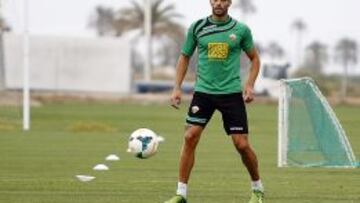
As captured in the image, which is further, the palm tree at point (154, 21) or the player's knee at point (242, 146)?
the palm tree at point (154, 21)

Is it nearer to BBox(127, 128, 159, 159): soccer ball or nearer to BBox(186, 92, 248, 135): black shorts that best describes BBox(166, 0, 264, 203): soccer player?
BBox(186, 92, 248, 135): black shorts

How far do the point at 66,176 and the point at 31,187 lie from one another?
2.05 m

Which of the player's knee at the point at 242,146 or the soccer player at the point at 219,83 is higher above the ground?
the soccer player at the point at 219,83

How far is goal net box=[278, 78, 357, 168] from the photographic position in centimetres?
1948

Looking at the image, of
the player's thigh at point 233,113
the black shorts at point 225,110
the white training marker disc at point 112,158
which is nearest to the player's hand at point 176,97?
the black shorts at point 225,110

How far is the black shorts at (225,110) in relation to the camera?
12445 mm

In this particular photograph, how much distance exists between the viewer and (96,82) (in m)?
70.7

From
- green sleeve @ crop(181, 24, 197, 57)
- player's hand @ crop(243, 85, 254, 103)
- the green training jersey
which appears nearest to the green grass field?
player's hand @ crop(243, 85, 254, 103)

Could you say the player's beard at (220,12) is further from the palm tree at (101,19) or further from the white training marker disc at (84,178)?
the palm tree at (101,19)

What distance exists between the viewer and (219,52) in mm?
12336

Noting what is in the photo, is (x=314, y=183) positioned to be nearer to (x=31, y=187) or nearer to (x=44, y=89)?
(x=31, y=187)

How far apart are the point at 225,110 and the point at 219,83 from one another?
30cm

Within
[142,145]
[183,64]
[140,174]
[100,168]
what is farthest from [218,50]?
[100,168]

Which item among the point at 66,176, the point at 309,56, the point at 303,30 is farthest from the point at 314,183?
the point at 303,30
